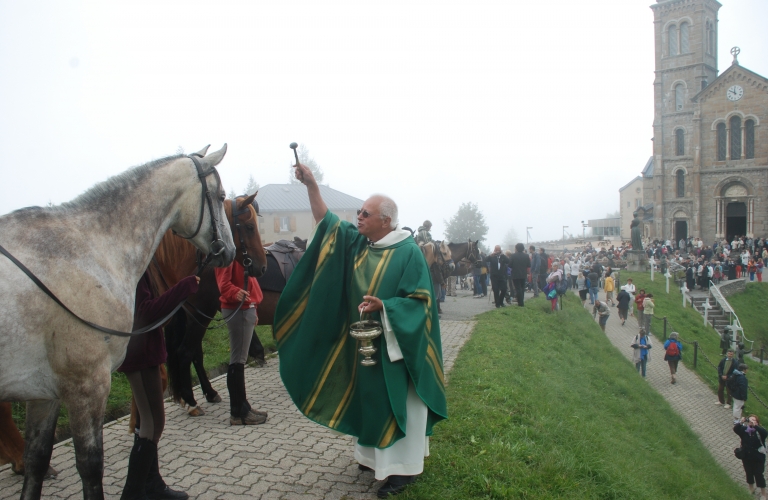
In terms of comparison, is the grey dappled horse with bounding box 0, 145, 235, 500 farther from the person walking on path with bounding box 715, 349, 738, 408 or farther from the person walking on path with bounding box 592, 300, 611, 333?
the person walking on path with bounding box 592, 300, 611, 333

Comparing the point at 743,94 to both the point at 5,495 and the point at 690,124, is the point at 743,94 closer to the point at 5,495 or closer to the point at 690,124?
the point at 690,124

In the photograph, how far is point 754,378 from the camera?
72.4ft

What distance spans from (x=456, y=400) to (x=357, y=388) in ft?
9.17

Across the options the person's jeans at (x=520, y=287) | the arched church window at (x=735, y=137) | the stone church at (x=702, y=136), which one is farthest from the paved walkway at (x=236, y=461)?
the arched church window at (x=735, y=137)

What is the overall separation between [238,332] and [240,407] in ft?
2.52

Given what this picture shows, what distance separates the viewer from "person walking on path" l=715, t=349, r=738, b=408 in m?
17.0

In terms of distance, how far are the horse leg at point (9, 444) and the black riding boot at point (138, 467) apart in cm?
136

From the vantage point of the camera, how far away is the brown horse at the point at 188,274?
491 cm

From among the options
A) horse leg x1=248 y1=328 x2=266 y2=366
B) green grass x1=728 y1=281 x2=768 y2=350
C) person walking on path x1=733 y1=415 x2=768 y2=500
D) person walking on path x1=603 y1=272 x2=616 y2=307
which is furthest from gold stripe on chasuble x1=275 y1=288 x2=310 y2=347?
green grass x1=728 y1=281 x2=768 y2=350

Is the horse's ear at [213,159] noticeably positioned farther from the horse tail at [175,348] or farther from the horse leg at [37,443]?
the horse tail at [175,348]

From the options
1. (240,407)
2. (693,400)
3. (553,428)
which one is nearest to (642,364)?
(693,400)

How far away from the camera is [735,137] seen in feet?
148

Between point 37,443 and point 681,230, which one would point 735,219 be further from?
point 37,443

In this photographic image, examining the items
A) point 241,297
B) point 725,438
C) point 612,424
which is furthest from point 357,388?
point 725,438
